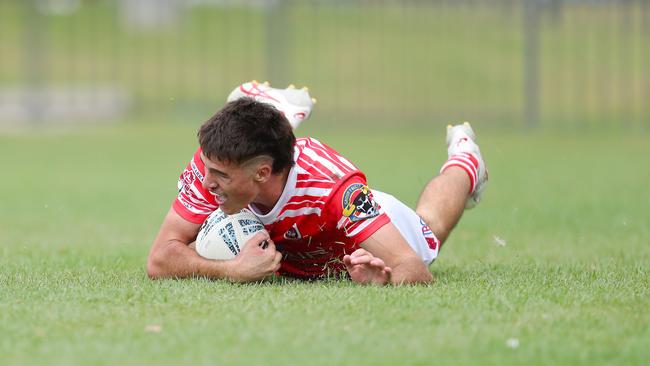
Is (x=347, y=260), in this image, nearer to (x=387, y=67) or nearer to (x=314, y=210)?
(x=314, y=210)

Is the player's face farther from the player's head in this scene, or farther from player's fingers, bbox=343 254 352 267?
player's fingers, bbox=343 254 352 267

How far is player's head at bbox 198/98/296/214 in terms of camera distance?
6.02 metres

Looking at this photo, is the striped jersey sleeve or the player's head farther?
the striped jersey sleeve

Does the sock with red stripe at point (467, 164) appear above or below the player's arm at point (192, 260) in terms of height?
above

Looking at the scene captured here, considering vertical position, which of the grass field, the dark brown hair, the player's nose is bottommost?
the grass field


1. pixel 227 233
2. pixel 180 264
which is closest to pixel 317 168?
pixel 227 233

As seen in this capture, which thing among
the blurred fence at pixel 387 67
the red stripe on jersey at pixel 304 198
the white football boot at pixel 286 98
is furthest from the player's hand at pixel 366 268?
the blurred fence at pixel 387 67

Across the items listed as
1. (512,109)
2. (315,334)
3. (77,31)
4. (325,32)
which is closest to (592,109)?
(512,109)

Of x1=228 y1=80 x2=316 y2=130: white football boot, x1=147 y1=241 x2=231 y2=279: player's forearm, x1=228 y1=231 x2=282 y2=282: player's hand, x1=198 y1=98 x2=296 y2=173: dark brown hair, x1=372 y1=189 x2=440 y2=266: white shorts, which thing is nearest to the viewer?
x1=198 y1=98 x2=296 y2=173: dark brown hair

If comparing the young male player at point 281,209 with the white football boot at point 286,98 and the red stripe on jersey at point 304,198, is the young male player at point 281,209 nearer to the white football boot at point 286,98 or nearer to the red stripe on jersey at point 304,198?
the red stripe on jersey at point 304,198

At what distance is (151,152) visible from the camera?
1858 cm

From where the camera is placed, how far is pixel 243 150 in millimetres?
6012

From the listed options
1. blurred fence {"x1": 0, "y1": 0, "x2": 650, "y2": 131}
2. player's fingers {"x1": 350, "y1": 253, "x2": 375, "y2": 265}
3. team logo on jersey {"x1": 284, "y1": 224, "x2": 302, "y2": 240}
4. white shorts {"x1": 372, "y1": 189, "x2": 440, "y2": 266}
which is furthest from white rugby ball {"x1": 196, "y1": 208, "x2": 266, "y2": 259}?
blurred fence {"x1": 0, "y1": 0, "x2": 650, "y2": 131}

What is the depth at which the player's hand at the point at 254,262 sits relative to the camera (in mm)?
6227
